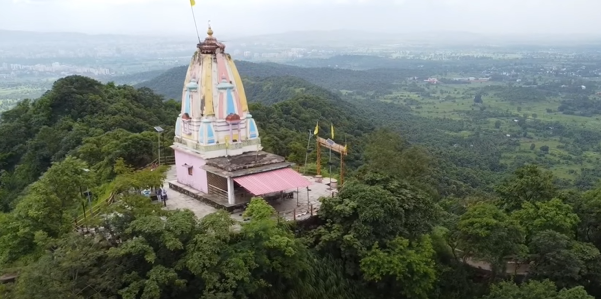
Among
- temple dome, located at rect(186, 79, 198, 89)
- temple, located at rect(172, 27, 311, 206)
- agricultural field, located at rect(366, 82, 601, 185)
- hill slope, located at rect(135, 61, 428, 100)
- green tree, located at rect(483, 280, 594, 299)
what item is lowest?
agricultural field, located at rect(366, 82, 601, 185)

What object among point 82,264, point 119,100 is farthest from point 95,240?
point 119,100

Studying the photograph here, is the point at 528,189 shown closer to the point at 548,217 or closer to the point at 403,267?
the point at 548,217

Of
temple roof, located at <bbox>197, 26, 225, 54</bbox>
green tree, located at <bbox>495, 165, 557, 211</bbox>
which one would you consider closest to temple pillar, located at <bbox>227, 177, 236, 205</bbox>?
temple roof, located at <bbox>197, 26, 225, 54</bbox>

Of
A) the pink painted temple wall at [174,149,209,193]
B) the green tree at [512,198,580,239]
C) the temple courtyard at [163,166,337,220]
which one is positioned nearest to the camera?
the green tree at [512,198,580,239]

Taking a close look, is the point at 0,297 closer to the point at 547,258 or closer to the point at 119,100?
the point at 547,258

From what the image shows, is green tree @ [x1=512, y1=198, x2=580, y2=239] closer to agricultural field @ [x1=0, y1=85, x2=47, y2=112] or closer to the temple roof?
the temple roof

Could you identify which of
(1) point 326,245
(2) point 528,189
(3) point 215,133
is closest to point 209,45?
(3) point 215,133

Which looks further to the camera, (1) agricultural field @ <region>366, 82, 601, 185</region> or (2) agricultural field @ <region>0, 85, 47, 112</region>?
(2) agricultural field @ <region>0, 85, 47, 112</region>
